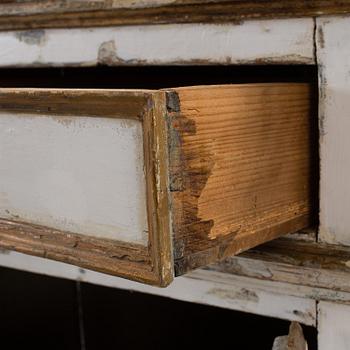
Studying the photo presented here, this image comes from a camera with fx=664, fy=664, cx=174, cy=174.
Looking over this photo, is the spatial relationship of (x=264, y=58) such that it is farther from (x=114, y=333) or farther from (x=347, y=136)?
(x=114, y=333)

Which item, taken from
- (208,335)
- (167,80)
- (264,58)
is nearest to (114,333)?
(208,335)

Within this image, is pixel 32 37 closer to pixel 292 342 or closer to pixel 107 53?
pixel 107 53

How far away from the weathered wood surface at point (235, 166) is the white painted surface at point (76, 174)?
0.04 meters

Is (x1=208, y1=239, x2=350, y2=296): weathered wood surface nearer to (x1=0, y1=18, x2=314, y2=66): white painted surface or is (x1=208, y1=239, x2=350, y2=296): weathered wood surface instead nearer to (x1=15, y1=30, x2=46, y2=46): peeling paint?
(x1=0, y1=18, x2=314, y2=66): white painted surface

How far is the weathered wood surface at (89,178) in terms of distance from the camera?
57cm

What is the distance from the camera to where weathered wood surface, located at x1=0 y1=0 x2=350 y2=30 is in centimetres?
76

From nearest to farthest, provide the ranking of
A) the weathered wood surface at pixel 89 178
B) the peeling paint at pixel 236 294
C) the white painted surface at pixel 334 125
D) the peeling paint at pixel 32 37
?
the weathered wood surface at pixel 89 178 < the white painted surface at pixel 334 125 < the peeling paint at pixel 236 294 < the peeling paint at pixel 32 37

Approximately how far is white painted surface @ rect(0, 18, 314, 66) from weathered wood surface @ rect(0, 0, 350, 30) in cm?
1

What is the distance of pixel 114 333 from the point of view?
1.13 meters

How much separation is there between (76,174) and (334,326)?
412mm

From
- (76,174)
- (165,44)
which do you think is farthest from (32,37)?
(76,174)

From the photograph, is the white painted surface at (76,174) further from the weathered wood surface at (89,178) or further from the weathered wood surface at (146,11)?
the weathered wood surface at (146,11)

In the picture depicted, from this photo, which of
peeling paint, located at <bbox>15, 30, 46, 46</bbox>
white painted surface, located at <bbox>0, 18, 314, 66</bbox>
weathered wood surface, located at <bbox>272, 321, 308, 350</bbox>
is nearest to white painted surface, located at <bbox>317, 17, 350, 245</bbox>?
white painted surface, located at <bbox>0, 18, 314, 66</bbox>

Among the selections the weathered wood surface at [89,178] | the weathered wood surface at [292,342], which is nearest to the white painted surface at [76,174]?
the weathered wood surface at [89,178]
